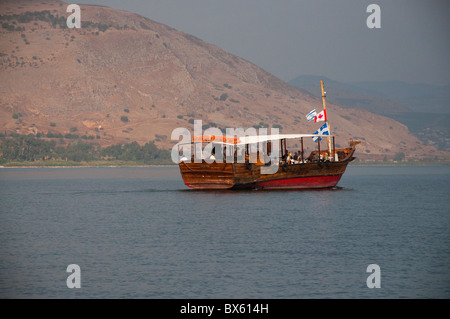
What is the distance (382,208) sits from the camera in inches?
2340

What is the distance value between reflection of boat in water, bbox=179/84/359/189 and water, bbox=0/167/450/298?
357 centimetres

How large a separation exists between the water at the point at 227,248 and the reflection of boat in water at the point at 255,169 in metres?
3.57

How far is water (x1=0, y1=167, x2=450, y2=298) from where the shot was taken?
2711 centimetres

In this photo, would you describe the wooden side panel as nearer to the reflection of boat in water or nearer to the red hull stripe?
the reflection of boat in water

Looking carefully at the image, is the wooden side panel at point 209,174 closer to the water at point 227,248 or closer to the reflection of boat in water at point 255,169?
the reflection of boat in water at point 255,169

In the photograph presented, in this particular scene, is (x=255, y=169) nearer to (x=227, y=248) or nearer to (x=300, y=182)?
(x=300, y=182)

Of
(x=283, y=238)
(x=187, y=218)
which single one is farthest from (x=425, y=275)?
(x=187, y=218)

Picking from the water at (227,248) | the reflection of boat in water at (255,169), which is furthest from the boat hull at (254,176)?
the water at (227,248)

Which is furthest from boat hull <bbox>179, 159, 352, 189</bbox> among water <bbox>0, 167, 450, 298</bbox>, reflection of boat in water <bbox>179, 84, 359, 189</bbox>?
water <bbox>0, 167, 450, 298</bbox>

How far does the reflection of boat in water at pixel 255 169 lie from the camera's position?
6550 cm

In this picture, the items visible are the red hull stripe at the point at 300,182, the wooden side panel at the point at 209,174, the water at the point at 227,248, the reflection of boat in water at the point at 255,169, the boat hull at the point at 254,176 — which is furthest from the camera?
the red hull stripe at the point at 300,182

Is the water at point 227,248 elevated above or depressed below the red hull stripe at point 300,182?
below
